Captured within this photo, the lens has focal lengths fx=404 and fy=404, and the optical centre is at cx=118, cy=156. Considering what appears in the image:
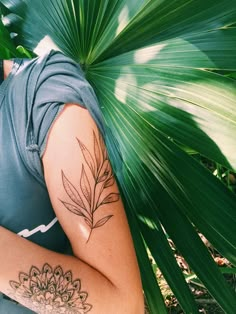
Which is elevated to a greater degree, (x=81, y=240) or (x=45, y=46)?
(x=45, y=46)

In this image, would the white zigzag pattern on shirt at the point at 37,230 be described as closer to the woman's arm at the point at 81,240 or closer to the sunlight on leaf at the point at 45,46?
the woman's arm at the point at 81,240

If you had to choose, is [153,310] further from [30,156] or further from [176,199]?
[30,156]

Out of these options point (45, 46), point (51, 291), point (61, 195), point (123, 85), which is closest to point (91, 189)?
point (61, 195)

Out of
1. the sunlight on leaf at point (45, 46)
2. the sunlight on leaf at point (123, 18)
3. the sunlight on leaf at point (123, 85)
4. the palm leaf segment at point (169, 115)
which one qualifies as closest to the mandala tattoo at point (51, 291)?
the palm leaf segment at point (169, 115)

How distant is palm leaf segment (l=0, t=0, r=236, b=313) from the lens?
2.03ft

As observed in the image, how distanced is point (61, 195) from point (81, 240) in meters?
0.06

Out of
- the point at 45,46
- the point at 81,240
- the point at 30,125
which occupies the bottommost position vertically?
the point at 81,240

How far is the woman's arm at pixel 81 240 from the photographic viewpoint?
0.48 metres

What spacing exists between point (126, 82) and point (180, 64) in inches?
4.5

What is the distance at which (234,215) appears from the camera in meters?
0.63

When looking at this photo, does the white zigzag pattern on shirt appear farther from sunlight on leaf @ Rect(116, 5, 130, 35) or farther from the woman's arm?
sunlight on leaf @ Rect(116, 5, 130, 35)

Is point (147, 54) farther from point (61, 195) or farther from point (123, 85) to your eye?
point (61, 195)

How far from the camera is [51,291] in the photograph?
561 mm

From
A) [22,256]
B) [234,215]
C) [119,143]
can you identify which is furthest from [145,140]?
[22,256]
